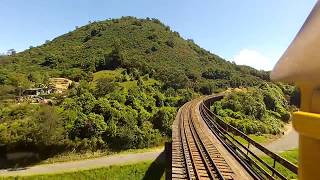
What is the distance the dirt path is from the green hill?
114 feet

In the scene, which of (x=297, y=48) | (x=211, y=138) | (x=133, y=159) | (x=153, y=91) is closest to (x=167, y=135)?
(x=133, y=159)

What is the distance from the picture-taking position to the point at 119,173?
37625 millimetres

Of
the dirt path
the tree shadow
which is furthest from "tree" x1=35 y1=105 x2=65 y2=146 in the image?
the tree shadow

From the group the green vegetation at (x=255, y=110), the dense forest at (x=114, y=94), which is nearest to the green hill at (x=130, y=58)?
the dense forest at (x=114, y=94)

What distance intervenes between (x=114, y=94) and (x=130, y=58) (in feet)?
145

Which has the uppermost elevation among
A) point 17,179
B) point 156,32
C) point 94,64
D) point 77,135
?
point 156,32

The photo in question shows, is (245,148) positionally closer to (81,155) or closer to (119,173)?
(119,173)

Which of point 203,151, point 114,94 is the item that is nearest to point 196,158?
point 203,151

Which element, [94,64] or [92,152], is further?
[94,64]

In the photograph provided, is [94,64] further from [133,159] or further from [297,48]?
[297,48]

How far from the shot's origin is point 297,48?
161 centimetres

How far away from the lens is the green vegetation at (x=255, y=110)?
57812mm

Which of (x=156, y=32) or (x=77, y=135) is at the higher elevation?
(x=156, y=32)

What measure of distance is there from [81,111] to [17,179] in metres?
14.6
